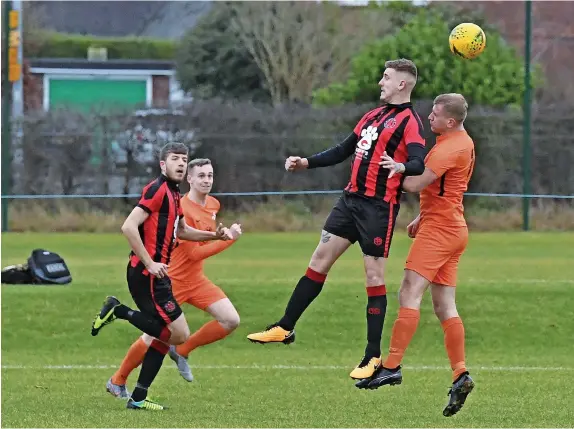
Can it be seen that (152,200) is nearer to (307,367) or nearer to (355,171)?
(355,171)

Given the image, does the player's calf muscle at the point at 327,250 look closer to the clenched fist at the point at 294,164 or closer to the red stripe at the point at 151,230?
the clenched fist at the point at 294,164

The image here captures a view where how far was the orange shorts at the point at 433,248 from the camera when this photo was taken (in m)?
9.49

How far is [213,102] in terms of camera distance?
2647cm

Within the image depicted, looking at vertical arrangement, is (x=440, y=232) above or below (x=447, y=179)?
below

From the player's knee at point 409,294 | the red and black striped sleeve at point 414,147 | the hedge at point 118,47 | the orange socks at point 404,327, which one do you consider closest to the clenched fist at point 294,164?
the red and black striped sleeve at point 414,147

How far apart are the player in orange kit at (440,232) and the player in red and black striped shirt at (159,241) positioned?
1.40 m

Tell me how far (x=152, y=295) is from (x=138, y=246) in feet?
1.83

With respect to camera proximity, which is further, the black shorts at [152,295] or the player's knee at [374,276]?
the black shorts at [152,295]

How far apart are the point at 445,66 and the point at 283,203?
456 centimetres

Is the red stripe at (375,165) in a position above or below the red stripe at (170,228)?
above

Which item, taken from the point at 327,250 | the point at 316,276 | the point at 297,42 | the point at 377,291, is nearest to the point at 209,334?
the point at 316,276

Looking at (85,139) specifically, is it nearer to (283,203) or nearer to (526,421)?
(283,203)

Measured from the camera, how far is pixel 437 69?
27.0 meters

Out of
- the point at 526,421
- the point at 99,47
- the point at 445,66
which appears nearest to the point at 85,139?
the point at 445,66
